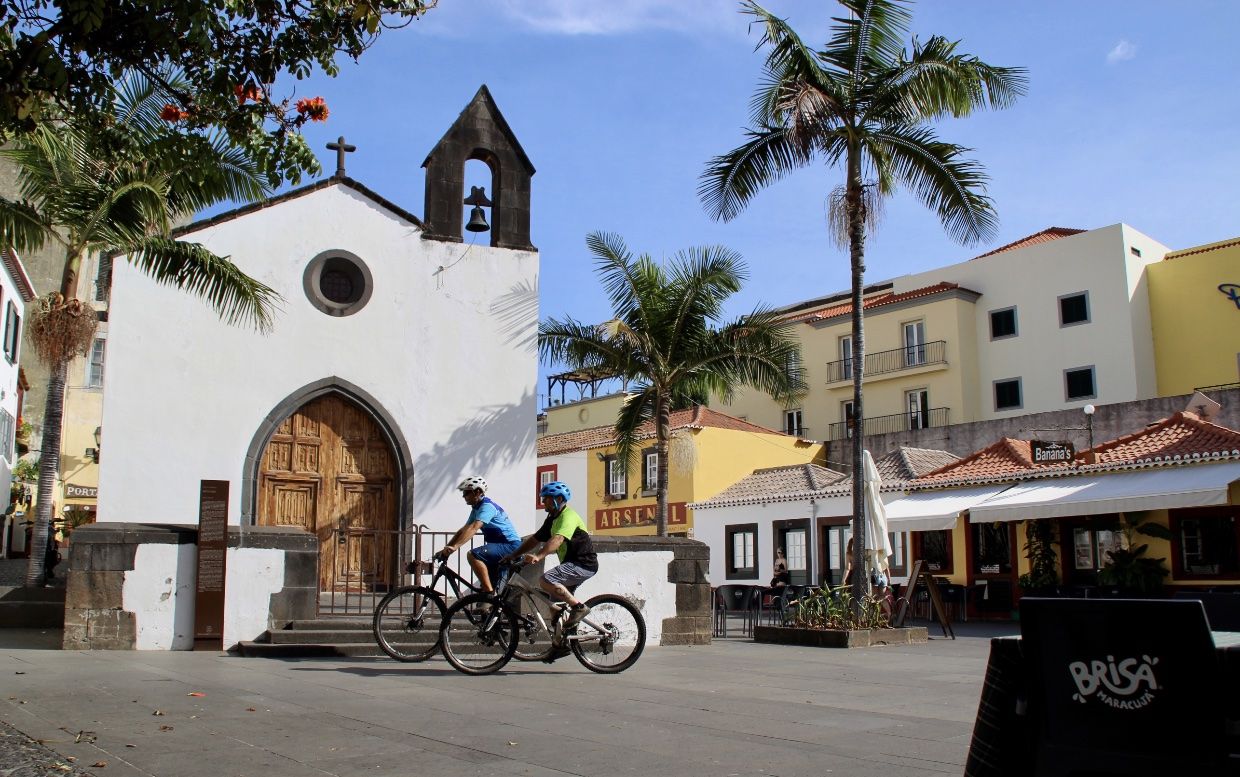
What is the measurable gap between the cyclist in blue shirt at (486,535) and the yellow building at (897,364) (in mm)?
32562

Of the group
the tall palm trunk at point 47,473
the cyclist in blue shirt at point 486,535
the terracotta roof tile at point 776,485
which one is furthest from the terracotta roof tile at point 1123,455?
the tall palm trunk at point 47,473

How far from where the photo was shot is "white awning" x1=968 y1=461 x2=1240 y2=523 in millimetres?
18953

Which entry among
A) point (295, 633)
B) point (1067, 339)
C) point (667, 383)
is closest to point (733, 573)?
point (667, 383)

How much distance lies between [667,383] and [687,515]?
1465cm

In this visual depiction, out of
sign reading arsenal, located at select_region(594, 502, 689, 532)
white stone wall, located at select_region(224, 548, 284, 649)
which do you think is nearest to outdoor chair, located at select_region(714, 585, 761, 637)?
white stone wall, located at select_region(224, 548, 284, 649)

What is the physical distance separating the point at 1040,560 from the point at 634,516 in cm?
1637

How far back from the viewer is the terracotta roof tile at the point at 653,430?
123 ft

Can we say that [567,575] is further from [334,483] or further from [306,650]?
[334,483]

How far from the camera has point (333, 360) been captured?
15.8 meters

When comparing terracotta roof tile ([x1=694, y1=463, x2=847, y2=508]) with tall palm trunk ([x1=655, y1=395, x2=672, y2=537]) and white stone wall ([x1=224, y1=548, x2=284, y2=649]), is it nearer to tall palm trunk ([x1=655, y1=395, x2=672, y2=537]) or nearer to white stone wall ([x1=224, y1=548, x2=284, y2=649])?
tall palm trunk ([x1=655, y1=395, x2=672, y2=537])

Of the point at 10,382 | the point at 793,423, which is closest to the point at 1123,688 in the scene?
the point at 10,382

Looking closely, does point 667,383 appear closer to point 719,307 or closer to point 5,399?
point 719,307

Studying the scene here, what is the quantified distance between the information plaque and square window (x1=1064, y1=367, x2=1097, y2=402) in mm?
33942

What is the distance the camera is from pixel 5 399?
85.2 ft
